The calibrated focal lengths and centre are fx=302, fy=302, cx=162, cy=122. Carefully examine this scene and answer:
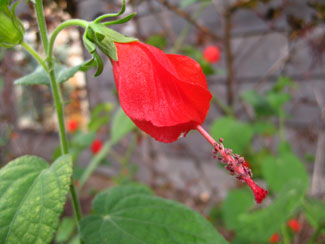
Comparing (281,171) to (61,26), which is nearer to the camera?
(61,26)

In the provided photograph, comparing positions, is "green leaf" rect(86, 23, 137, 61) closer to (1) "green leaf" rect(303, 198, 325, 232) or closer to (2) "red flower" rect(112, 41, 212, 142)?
(2) "red flower" rect(112, 41, 212, 142)

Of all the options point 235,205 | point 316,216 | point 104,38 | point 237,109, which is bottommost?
point 235,205

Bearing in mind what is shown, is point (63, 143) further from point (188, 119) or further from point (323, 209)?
point (323, 209)

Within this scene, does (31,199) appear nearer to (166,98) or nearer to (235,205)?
(166,98)

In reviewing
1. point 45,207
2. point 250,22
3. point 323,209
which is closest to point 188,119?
point 45,207

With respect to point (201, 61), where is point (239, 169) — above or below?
above

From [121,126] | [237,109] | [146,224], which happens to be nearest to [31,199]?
[146,224]

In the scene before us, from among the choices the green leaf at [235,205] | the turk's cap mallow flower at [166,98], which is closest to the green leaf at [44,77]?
the turk's cap mallow flower at [166,98]

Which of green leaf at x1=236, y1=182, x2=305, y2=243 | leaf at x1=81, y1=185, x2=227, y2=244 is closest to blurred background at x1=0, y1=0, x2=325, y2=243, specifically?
green leaf at x1=236, y1=182, x2=305, y2=243

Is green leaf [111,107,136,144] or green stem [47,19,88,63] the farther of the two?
green leaf [111,107,136,144]
